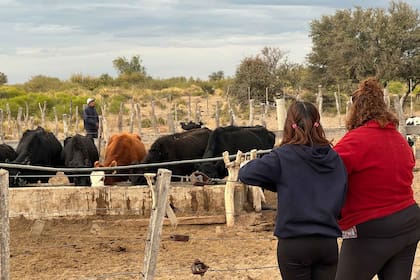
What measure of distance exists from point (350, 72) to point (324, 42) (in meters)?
4.69

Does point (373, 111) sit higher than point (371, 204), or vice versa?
point (373, 111)

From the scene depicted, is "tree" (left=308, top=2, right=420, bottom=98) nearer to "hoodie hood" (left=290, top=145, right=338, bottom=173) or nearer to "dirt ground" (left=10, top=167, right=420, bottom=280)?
"dirt ground" (left=10, top=167, right=420, bottom=280)

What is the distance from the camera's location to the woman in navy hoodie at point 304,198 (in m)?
3.72

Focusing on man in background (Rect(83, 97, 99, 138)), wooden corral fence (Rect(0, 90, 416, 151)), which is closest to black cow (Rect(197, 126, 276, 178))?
man in background (Rect(83, 97, 99, 138))

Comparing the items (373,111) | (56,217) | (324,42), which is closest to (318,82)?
(324,42)

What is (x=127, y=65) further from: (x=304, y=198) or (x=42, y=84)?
(x=304, y=198)

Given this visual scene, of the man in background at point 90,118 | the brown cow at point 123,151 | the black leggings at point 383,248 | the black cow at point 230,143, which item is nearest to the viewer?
the black leggings at point 383,248

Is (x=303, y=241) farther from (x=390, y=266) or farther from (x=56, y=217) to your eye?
(x=56, y=217)

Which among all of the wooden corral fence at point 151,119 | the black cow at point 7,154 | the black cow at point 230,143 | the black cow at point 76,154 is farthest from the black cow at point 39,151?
the wooden corral fence at point 151,119

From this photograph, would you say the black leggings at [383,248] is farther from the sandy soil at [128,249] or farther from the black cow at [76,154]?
the black cow at [76,154]

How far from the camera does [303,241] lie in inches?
146

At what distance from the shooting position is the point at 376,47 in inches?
1335

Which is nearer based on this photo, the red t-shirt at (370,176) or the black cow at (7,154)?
the red t-shirt at (370,176)

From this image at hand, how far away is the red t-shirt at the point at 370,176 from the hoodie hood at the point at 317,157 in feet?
0.71
